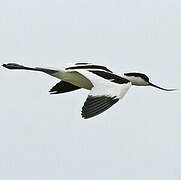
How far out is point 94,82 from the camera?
12.6 meters

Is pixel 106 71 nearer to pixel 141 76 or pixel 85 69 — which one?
pixel 85 69

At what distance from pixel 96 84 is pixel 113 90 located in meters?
0.24

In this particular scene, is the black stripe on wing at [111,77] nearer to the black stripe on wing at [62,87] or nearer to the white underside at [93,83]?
the white underside at [93,83]

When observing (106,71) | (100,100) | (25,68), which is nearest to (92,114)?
(100,100)

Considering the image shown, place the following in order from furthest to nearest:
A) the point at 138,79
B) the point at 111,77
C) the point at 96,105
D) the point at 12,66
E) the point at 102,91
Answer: the point at 138,79, the point at 12,66, the point at 111,77, the point at 102,91, the point at 96,105

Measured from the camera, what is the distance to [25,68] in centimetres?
1414

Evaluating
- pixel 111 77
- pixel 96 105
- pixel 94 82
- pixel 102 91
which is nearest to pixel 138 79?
pixel 111 77

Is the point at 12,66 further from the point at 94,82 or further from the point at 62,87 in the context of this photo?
the point at 94,82

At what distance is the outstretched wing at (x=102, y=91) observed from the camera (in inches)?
462

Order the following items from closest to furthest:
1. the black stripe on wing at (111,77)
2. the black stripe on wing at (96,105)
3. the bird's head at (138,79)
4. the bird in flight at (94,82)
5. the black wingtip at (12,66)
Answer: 1. the black stripe on wing at (96,105)
2. the bird in flight at (94,82)
3. the black stripe on wing at (111,77)
4. the black wingtip at (12,66)
5. the bird's head at (138,79)

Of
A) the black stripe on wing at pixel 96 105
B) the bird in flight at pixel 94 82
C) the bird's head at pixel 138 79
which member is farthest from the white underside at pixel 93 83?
the bird's head at pixel 138 79

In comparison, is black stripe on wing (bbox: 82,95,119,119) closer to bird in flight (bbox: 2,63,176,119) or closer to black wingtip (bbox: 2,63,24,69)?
bird in flight (bbox: 2,63,176,119)

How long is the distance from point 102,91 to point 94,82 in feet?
1.10

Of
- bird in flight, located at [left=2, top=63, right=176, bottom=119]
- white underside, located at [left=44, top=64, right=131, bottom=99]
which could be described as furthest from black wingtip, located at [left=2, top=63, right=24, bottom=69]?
white underside, located at [left=44, top=64, right=131, bottom=99]
